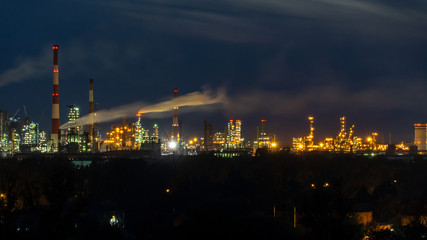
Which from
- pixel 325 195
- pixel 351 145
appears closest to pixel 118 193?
pixel 325 195

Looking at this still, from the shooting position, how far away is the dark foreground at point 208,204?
14.1 meters

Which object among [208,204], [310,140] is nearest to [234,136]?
[310,140]

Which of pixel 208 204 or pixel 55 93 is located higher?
pixel 55 93

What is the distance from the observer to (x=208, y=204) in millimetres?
18438

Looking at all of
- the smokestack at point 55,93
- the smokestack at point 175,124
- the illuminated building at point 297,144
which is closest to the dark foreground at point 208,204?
the smokestack at point 55,93

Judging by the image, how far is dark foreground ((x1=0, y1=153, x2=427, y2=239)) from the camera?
46.1 feet

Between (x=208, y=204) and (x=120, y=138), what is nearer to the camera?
Result: (x=208, y=204)

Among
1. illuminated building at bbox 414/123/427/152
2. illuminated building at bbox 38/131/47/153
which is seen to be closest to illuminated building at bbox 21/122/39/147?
illuminated building at bbox 38/131/47/153

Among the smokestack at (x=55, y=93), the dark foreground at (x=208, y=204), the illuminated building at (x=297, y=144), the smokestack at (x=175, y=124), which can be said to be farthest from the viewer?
the illuminated building at (x=297, y=144)

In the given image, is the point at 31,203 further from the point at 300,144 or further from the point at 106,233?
the point at 300,144

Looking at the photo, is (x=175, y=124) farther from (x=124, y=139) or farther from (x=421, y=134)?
(x=421, y=134)

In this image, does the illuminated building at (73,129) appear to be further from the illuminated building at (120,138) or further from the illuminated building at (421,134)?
the illuminated building at (421,134)

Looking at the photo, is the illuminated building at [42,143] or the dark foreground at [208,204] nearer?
the dark foreground at [208,204]

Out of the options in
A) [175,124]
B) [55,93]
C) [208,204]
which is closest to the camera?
[208,204]
